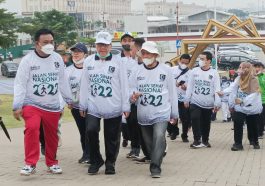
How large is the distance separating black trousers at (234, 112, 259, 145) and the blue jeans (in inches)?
126

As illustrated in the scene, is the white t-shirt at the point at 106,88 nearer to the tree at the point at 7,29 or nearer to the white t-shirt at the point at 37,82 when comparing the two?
the white t-shirt at the point at 37,82

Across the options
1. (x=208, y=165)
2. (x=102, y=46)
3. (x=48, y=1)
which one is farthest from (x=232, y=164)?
(x=48, y=1)

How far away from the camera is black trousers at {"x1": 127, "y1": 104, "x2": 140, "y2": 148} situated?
9.16 metres

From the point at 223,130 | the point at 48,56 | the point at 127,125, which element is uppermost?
the point at 48,56

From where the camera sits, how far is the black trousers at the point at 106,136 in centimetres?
769

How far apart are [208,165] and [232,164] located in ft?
1.45

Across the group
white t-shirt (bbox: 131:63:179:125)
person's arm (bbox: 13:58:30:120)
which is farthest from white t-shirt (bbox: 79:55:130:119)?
person's arm (bbox: 13:58:30:120)

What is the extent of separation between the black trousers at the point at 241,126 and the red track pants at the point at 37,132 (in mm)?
4300

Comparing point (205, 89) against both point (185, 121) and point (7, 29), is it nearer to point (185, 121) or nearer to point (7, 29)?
point (185, 121)

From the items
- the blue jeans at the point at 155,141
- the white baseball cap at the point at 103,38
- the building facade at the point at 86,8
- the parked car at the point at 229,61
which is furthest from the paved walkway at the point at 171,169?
the building facade at the point at 86,8

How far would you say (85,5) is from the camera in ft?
523

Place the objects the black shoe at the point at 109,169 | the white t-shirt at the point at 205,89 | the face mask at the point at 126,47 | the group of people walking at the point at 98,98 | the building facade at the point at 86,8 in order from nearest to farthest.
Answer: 1. the group of people walking at the point at 98,98
2. the black shoe at the point at 109,169
3. the face mask at the point at 126,47
4. the white t-shirt at the point at 205,89
5. the building facade at the point at 86,8

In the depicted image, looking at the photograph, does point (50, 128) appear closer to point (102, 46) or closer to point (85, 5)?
point (102, 46)

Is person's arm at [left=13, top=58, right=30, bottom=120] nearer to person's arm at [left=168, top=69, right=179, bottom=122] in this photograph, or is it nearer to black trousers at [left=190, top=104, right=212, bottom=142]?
person's arm at [left=168, top=69, right=179, bottom=122]
